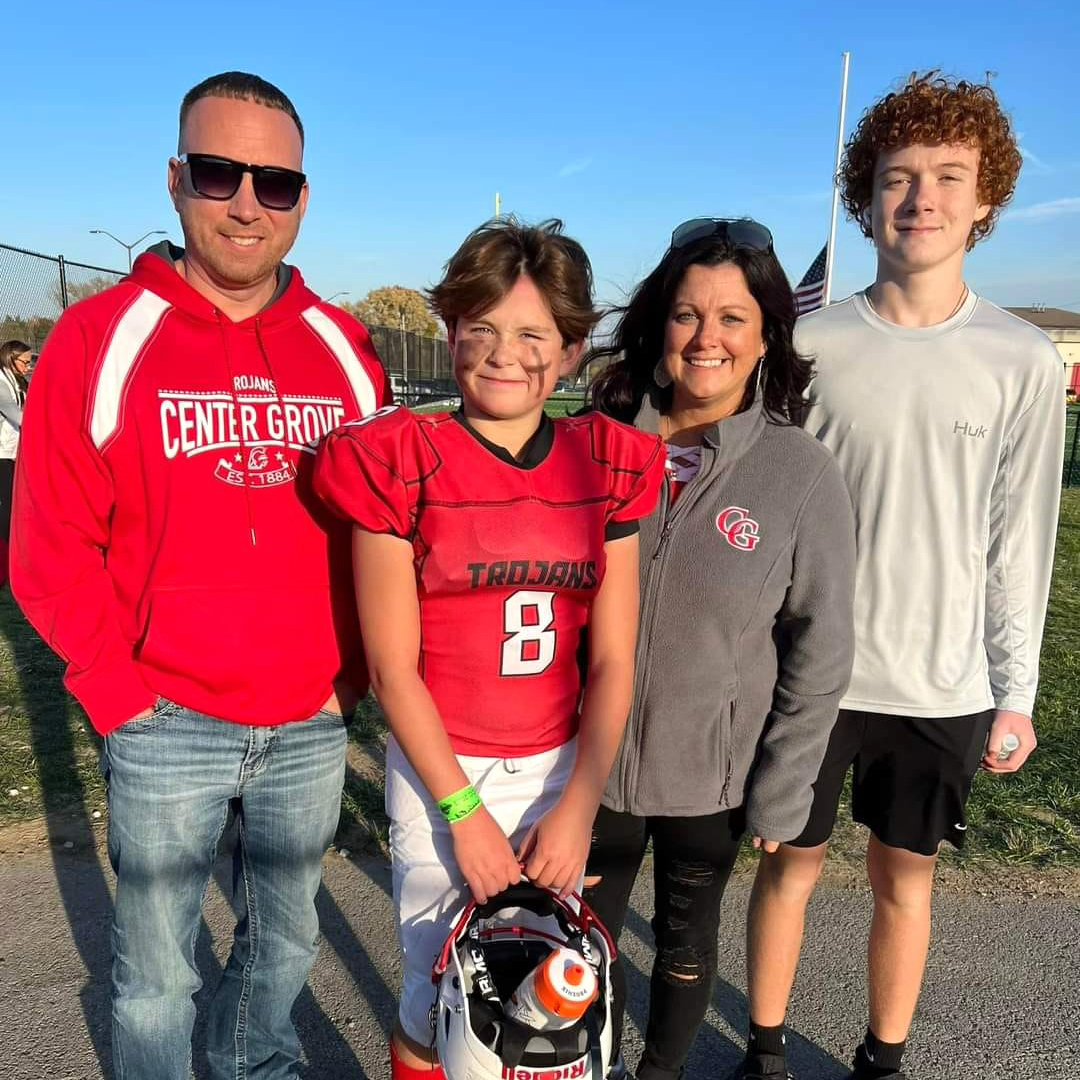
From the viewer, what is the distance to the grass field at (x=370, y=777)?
3799mm

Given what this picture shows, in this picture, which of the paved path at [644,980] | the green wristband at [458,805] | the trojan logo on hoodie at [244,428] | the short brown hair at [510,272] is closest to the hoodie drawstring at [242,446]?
the trojan logo on hoodie at [244,428]

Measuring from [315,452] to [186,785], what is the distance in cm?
77

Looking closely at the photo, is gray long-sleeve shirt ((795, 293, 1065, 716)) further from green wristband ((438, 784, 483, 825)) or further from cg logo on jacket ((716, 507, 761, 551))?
green wristband ((438, 784, 483, 825))

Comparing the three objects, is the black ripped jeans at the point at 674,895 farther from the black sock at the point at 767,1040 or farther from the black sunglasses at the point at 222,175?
the black sunglasses at the point at 222,175

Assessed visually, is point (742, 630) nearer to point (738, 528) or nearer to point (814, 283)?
point (738, 528)

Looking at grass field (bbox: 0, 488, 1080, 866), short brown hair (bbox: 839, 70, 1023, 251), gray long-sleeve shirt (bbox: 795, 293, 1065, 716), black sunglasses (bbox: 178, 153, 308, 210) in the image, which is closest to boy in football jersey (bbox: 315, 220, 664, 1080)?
black sunglasses (bbox: 178, 153, 308, 210)

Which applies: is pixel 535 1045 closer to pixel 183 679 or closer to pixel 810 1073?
pixel 183 679

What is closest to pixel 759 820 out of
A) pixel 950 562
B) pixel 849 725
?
pixel 849 725

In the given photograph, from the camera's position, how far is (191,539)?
184 centimetres

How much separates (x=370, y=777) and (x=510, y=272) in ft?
10.5

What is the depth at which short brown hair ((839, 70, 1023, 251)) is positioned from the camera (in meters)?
2.18

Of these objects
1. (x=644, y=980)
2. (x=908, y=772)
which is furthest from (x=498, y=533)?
(x=644, y=980)

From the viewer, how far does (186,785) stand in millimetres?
1909

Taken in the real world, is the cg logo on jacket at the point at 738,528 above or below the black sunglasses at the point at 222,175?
below
